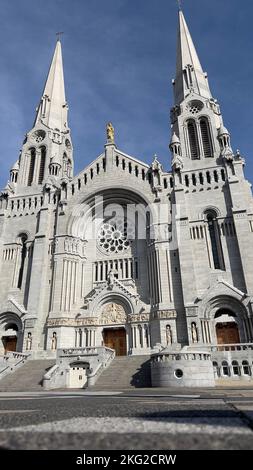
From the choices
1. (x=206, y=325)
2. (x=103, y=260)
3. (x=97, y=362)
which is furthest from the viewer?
(x=103, y=260)

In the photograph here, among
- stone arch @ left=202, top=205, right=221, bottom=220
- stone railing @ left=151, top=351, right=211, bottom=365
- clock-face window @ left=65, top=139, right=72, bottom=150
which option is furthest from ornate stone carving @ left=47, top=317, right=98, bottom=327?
clock-face window @ left=65, top=139, right=72, bottom=150

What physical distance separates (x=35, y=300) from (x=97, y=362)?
29.1 ft

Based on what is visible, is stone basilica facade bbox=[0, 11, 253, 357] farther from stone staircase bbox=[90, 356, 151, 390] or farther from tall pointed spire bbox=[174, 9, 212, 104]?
stone staircase bbox=[90, 356, 151, 390]

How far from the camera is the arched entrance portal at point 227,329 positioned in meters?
21.3

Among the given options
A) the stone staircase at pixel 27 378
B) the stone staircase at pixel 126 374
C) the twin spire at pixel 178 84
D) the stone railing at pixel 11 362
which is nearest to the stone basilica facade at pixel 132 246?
the twin spire at pixel 178 84

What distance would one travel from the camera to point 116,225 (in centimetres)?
2923

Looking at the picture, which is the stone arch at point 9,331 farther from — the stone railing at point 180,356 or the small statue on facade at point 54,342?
the stone railing at point 180,356

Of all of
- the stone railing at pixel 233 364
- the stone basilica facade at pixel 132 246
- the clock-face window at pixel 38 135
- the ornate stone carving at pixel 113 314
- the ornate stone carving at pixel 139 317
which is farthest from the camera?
the clock-face window at pixel 38 135

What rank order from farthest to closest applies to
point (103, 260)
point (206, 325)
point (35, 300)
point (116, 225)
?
1. point (116, 225)
2. point (103, 260)
3. point (35, 300)
4. point (206, 325)

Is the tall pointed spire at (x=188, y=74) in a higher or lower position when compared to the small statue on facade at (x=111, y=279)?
higher

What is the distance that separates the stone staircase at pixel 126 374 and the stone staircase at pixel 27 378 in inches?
134

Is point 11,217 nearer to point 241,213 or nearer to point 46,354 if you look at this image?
point 46,354

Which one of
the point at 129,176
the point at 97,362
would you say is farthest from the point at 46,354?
the point at 129,176
